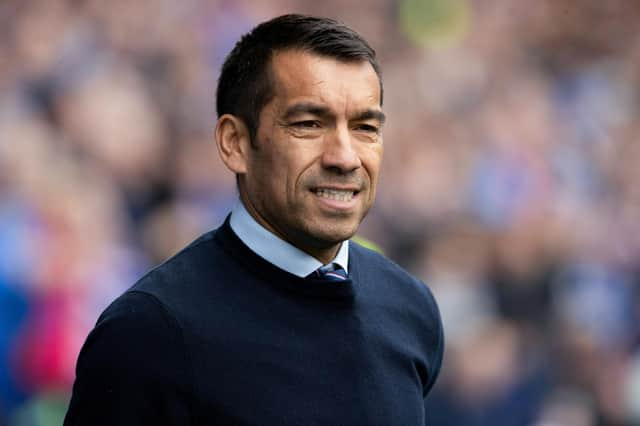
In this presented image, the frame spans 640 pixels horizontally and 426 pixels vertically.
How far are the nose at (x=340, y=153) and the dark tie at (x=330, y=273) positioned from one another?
0.19m

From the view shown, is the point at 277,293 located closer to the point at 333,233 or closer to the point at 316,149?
the point at 333,233

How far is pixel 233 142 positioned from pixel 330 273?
0.94 feet

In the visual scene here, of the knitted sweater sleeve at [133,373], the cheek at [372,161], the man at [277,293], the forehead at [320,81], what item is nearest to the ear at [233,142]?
the man at [277,293]

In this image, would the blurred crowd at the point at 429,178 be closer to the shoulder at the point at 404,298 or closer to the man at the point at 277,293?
the shoulder at the point at 404,298

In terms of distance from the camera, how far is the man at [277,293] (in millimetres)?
1781

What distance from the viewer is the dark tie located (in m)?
2.00

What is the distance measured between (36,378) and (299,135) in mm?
2612

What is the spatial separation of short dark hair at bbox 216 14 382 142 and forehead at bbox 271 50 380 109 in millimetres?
13

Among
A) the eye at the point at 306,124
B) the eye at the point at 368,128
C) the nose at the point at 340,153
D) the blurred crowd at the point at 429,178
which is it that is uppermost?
the eye at the point at 306,124

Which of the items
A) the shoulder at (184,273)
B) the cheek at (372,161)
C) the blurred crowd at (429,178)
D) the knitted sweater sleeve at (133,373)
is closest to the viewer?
the knitted sweater sleeve at (133,373)

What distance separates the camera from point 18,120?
4391 mm

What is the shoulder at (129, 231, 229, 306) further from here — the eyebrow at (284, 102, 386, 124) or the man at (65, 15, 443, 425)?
the eyebrow at (284, 102, 386, 124)

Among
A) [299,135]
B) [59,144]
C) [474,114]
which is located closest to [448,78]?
[474,114]

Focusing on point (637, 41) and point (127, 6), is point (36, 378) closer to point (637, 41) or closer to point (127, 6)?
point (127, 6)
